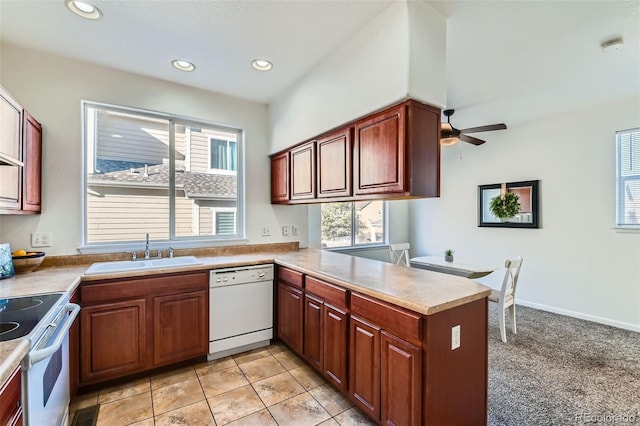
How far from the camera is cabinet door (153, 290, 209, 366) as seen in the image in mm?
2346

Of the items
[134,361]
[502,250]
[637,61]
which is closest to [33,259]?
[134,361]

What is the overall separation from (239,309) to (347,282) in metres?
1.28

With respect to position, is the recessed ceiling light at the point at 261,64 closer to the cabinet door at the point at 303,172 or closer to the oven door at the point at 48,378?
the cabinet door at the point at 303,172

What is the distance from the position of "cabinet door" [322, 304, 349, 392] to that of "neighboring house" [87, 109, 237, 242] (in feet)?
5.74

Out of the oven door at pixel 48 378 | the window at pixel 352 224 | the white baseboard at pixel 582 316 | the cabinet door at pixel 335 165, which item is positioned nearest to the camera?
the oven door at pixel 48 378

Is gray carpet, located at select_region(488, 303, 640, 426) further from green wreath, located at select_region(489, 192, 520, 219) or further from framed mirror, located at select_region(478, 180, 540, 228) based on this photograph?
green wreath, located at select_region(489, 192, 520, 219)

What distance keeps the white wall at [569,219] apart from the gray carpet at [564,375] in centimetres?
45

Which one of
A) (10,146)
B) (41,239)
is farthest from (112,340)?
(10,146)

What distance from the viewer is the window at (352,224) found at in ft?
→ 16.8

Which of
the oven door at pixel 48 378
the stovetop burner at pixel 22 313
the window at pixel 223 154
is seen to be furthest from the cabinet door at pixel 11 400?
the window at pixel 223 154

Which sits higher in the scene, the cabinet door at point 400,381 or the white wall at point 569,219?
the white wall at point 569,219

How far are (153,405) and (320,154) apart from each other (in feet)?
7.59

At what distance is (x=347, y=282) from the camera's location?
1.94m

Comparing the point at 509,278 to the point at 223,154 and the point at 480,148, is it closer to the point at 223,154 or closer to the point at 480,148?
the point at 480,148
